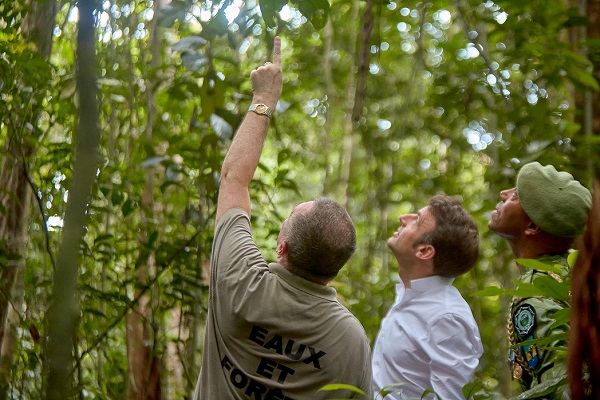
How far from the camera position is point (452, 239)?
249 centimetres

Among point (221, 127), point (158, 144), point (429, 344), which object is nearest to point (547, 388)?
point (429, 344)

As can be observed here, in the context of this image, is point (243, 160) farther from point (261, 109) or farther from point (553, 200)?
point (553, 200)

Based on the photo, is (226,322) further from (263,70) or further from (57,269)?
(57,269)

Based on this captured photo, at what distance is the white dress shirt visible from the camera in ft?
7.38

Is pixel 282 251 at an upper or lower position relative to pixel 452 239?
lower

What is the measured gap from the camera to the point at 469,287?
580cm

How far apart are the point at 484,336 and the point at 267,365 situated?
4203 mm

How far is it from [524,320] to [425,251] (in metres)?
0.54

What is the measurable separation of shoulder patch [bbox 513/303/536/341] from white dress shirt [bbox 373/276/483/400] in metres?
0.27

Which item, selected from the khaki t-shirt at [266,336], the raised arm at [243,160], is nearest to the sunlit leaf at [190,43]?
the raised arm at [243,160]

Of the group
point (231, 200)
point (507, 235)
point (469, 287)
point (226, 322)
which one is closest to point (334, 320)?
point (226, 322)

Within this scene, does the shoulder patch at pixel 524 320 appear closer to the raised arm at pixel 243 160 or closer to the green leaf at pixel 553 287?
the green leaf at pixel 553 287

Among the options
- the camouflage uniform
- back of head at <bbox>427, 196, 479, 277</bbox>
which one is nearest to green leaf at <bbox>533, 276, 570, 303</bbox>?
the camouflage uniform

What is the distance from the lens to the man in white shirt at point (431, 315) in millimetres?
2273
